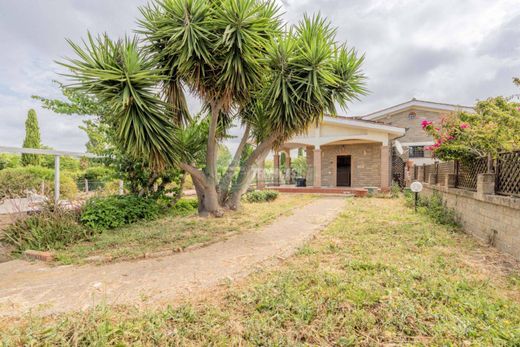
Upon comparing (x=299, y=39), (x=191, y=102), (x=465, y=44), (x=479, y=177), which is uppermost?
(x=465, y=44)

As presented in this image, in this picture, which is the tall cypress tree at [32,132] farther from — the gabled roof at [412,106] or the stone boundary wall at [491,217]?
the gabled roof at [412,106]

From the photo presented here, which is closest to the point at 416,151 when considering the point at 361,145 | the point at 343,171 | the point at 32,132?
the point at 361,145

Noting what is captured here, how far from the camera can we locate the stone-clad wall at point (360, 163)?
1670 cm

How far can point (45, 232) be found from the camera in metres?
5.45

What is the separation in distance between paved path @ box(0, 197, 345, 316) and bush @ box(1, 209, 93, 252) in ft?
2.32

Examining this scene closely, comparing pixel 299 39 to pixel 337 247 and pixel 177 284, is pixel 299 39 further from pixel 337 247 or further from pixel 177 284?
pixel 177 284

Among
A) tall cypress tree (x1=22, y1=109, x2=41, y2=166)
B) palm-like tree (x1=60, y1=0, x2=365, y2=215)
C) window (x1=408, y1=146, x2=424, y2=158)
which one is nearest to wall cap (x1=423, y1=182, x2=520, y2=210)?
palm-like tree (x1=60, y1=0, x2=365, y2=215)

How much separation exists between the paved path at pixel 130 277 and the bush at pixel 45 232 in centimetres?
71

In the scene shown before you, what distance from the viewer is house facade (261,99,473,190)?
15398 mm

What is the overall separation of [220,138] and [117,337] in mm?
7513

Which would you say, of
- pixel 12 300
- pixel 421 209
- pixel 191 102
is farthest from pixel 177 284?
pixel 421 209

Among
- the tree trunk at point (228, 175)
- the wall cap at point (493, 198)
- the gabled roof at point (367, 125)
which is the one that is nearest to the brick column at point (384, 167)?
the gabled roof at point (367, 125)

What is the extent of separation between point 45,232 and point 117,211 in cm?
166

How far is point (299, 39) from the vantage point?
6.97 m
